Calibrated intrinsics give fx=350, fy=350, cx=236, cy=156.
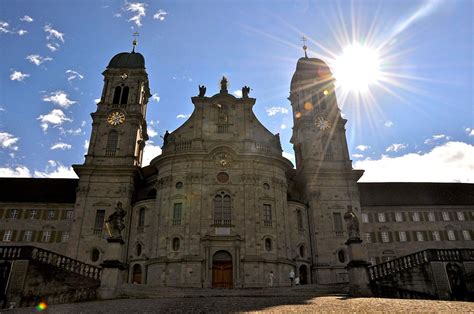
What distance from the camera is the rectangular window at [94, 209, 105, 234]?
33125 mm

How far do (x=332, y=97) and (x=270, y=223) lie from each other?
64.4ft

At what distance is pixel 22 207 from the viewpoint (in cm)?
3819

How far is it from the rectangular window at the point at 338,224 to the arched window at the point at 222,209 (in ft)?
36.7

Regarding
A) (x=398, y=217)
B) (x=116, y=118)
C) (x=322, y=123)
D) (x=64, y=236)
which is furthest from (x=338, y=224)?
(x=64, y=236)

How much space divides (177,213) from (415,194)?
3059 cm

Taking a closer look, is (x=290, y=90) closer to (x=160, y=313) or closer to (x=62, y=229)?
(x=62, y=229)

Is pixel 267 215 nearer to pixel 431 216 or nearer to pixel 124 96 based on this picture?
pixel 124 96

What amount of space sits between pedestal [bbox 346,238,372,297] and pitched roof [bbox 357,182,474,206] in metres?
22.7

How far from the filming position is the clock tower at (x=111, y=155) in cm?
3294

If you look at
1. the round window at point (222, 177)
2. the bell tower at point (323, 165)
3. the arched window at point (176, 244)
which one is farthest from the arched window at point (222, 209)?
the bell tower at point (323, 165)

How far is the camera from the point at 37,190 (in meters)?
40.5

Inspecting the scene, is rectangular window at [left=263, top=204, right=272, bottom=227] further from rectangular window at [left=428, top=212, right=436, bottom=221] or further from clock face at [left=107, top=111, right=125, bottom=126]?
rectangular window at [left=428, top=212, right=436, bottom=221]

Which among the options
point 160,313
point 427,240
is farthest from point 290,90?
point 160,313

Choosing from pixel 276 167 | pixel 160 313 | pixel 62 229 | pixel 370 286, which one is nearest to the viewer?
pixel 160 313
